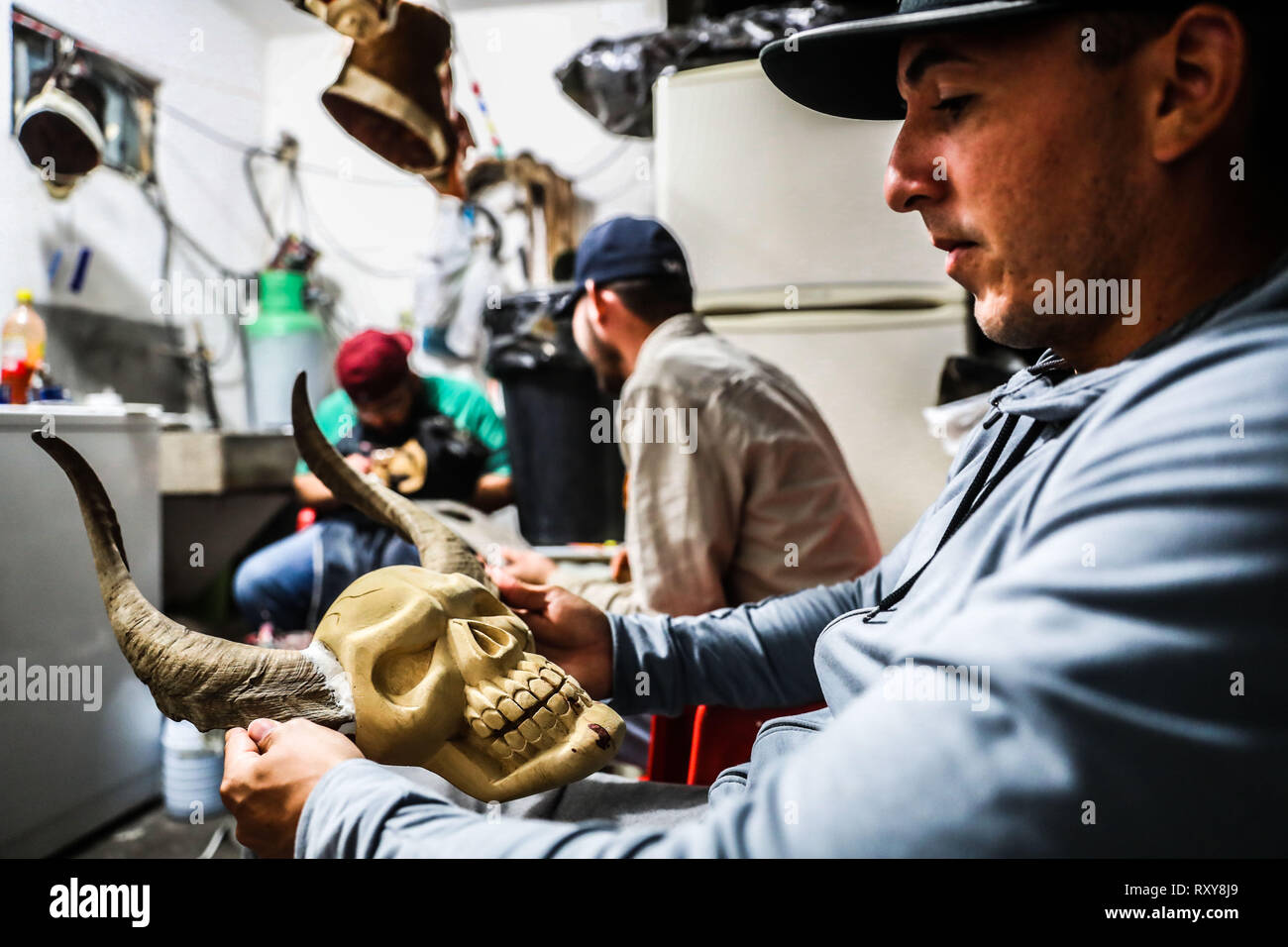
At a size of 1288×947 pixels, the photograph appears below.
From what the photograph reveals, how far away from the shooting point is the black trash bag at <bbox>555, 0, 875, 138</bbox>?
8.48 ft

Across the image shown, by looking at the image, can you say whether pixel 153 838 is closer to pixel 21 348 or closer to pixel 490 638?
pixel 21 348

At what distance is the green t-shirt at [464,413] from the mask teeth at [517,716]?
2163 mm

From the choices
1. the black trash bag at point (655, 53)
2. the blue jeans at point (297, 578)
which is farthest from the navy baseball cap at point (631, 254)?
the blue jeans at point (297, 578)

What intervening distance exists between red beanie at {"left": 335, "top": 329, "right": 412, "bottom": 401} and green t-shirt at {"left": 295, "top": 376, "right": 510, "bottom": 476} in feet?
0.92

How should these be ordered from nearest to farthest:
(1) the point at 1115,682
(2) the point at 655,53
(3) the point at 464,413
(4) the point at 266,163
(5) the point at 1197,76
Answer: (1) the point at 1115,682 < (5) the point at 1197,76 < (2) the point at 655,53 < (3) the point at 464,413 < (4) the point at 266,163

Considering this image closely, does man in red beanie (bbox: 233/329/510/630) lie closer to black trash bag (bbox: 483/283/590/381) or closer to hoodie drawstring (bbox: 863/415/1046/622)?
black trash bag (bbox: 483/283/590/381)

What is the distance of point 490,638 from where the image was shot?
946 millimetres

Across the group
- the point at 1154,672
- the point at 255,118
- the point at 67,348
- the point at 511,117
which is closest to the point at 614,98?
the point at 511,117

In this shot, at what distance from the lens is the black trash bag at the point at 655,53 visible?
8.48 ft

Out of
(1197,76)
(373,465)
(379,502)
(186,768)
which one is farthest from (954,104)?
(186,768)

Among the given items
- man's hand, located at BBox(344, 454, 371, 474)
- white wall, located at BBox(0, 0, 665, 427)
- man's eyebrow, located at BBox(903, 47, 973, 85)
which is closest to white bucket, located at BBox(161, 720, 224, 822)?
man's hand, located at BBox(344, 454, 371, 474)

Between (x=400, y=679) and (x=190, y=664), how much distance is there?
0.68ft

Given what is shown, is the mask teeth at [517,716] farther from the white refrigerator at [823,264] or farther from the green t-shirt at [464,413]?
the green t-shirt at [464,413]
